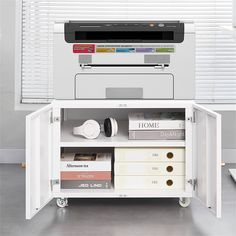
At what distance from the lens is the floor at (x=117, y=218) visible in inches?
95.8

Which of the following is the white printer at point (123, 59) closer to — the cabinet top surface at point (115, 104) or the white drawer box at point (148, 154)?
the cabinet top surface at point (115, 104)

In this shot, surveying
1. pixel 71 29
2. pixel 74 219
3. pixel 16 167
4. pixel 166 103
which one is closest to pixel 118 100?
pixel 166 103

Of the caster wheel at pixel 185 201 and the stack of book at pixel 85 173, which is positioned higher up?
the stack of book at pixel 85 173

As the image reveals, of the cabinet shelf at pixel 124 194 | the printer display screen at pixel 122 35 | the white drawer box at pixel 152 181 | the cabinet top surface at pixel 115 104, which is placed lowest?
the cabinet shelf at pixel 124 194

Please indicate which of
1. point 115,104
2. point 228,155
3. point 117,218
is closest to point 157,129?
point 115,104

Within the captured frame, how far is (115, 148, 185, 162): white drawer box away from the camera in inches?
107

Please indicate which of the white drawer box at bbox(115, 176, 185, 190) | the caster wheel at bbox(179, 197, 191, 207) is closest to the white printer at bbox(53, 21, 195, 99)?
the white drawer box at bbox(115, 176, 185, 190)

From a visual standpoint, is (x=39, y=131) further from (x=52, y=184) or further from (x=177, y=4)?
(x=177, y=4)

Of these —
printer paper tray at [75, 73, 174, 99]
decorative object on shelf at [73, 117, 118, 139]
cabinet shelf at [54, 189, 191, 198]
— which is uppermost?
printer paper tray at [75, 73, 174, 99]

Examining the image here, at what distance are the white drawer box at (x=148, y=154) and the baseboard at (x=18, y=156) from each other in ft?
3.79

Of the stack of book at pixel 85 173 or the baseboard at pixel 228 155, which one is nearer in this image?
the stack of book at pixel 85 173

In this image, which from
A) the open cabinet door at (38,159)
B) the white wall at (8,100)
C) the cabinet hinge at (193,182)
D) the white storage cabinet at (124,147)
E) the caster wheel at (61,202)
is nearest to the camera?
the open cabinet door at (38,159)

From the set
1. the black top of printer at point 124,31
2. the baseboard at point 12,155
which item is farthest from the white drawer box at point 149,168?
the baseboard at point 12,155

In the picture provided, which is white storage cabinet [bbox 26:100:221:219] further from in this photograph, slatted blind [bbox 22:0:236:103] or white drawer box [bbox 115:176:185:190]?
slatted blind [bbox 22:0:236:103]
